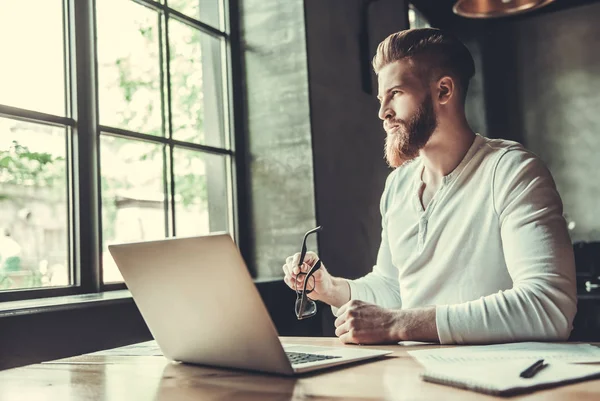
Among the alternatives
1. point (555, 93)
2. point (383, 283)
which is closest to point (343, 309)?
point (383, 283)

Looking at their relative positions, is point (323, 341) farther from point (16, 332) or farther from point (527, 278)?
point (16, 332)

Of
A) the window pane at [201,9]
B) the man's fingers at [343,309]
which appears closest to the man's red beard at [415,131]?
the man's fingers at [343,309]

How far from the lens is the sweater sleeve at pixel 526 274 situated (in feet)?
4.14

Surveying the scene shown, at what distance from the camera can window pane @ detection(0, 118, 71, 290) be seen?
5.85ft

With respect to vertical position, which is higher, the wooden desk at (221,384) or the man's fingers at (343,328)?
the man's fingers at (343,328)

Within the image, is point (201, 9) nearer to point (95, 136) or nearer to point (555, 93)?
point (95, 136)

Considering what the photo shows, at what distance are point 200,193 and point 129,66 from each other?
1.98 ft

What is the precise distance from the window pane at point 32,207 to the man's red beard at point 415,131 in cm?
105

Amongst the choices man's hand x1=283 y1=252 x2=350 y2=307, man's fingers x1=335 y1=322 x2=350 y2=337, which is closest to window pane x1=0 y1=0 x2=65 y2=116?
man's hand x1=283 y1=252 x2=350 y2=307

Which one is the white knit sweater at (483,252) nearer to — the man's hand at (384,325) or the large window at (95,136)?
the man's hand at (384,325)

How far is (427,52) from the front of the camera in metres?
1.82

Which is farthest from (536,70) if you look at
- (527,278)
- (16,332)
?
(16,332)

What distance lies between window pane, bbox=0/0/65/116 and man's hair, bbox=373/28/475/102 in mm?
1012

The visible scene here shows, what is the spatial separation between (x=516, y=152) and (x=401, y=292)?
513 mm
